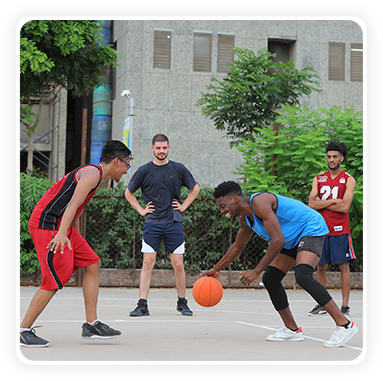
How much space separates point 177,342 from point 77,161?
26.9 m

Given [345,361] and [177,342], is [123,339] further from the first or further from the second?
[345,361]

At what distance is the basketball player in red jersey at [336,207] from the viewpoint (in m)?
7.73

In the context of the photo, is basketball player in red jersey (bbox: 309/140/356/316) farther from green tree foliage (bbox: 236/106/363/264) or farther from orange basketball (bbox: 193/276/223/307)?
green tree foliage (bbox: 236/106/363/264)

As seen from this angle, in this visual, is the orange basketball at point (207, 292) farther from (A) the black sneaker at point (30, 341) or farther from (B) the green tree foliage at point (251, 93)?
(B) the green tree foliage at point (251, 93)

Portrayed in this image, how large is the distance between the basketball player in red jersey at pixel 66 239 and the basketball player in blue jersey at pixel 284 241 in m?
1.11

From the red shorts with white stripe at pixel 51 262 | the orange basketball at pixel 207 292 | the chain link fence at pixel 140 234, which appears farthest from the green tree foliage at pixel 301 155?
the red shorts with white stripe at pixel 51 262

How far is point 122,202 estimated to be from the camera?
35.8 feet

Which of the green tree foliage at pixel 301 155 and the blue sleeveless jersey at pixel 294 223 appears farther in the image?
the green tree foliage at pixel 301 155

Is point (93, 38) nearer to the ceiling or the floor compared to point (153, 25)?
nearer to the floor

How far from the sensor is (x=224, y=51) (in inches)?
991

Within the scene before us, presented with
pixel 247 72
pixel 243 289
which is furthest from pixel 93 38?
pixel 243 289

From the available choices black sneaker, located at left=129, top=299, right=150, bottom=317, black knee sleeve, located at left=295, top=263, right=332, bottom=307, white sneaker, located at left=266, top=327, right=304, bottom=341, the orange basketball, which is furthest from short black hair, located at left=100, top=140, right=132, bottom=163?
black sneaker, located at left=129, top=299, right=150, bottom=317

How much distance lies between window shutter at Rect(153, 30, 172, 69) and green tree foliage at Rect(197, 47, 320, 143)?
29.5ft

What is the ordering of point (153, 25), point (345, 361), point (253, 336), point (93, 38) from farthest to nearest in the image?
point (153, 25), point (93, 38), point (253, 336), point (345, 361)
